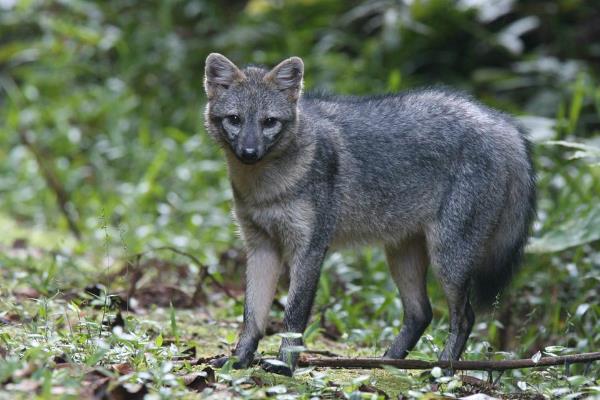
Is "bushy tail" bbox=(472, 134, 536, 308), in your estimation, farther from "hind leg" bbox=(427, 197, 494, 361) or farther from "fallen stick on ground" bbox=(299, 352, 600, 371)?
"fallen stick on ground" bbox=(299, 352, 600, 371)

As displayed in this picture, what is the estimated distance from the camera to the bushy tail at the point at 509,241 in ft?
20.9

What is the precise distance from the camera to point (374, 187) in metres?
6.28

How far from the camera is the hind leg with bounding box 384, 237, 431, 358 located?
6395mm

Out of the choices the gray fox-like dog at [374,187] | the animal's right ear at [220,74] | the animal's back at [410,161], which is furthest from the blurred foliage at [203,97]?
the animal's right ear at [220,74]

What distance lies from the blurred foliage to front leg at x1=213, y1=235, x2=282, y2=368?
5.12 ft

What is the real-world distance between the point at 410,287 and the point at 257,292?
1.27 m

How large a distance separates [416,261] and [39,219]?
557cm

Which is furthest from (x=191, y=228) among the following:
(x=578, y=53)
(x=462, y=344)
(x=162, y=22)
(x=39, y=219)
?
(x=578, y=53)

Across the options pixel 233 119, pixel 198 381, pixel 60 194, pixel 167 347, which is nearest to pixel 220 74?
pixel 233 119

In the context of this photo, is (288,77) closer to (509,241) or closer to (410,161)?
(410,161)

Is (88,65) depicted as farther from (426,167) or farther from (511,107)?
(426,167)

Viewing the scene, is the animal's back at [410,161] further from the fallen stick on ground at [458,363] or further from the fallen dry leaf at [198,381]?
the fallen dry leaf at [198,381]

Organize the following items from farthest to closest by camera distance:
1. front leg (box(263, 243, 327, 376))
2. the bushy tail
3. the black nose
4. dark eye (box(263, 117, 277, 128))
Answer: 1. the bushy tail
2. dark eye (box(263, 117, 277, 128))
3. front leg (box(263, 243, 327, 376))
4. the black nose

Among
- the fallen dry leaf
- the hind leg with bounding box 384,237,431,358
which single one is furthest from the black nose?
the hind leg with bounding box 384,237,431,358
